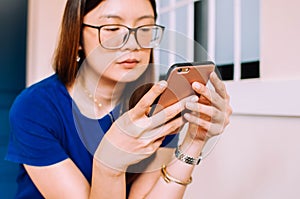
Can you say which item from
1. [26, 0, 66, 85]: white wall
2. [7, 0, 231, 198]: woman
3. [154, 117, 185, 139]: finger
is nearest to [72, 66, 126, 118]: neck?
[7, 0, 231, 198]: woman

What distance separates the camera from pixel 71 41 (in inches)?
34.4

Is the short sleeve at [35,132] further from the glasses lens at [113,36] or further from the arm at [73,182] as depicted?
the glasses lens at [113,36]

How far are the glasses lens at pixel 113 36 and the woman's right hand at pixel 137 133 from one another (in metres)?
0.13

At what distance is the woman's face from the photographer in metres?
0.75

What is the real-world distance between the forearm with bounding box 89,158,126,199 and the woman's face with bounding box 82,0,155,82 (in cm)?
20

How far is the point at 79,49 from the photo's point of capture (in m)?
0.89

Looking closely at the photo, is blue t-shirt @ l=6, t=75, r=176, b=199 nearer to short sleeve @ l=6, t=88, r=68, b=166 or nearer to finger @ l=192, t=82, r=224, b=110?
short sleeve @ l=6, t=88, r=68, b=166

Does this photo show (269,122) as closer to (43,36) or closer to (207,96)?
(207,96)

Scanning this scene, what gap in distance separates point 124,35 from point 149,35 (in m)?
0.06

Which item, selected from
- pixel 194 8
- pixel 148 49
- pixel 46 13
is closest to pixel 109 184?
pixel 148 49

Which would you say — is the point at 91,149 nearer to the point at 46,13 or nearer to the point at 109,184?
the point at 109,184

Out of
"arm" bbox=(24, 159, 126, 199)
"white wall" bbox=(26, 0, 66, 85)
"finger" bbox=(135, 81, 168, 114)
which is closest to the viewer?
"finger" bbox=(135, 81, 168, 114)

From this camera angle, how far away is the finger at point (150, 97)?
641 mm

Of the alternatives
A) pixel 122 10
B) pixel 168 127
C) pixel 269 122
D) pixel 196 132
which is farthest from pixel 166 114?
pixel 269 122
